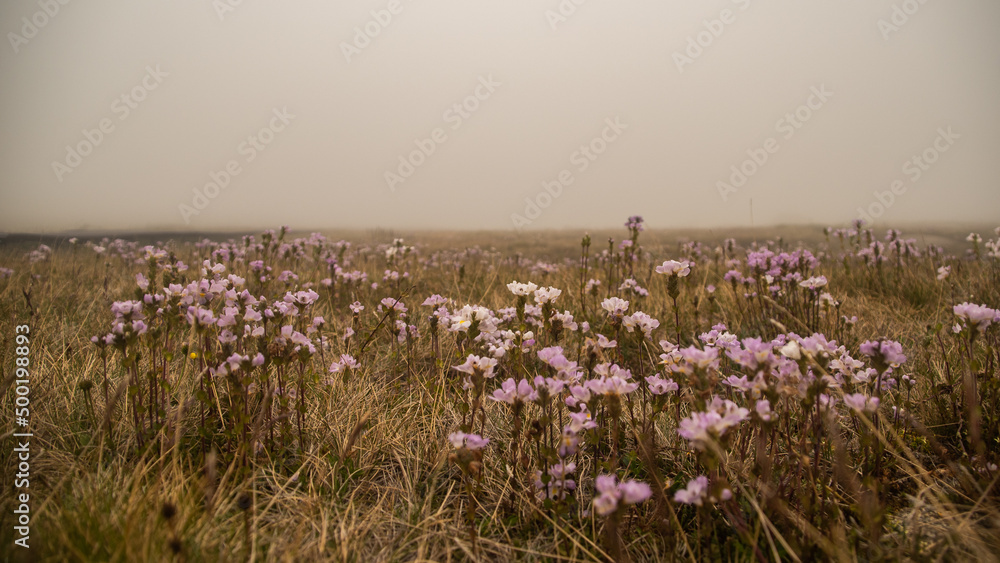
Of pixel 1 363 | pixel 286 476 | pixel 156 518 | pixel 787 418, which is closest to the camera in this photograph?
pixel 156 518

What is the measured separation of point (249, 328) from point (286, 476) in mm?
876

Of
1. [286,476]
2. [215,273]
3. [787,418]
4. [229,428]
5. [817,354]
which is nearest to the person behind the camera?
[817,354]

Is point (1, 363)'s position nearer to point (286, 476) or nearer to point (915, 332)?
point (286, 476)

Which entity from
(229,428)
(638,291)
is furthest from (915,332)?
(229,428)

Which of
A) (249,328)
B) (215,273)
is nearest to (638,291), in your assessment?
(249,328)

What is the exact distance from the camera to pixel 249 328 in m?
2.62

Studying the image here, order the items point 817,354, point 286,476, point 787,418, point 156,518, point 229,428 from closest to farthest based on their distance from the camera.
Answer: point 156,518 → point 817,354 → point 787,418 → point 286,476 → point 229,428

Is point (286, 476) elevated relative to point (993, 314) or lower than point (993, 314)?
lower

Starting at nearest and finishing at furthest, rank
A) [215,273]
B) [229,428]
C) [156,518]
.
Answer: [156,518]
[229,428]
[215,273]

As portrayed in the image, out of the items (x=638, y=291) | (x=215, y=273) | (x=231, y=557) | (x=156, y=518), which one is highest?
(x=215, y=273)

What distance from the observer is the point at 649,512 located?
2121mm

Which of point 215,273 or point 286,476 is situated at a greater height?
point 215,273

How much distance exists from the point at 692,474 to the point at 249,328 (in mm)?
2546

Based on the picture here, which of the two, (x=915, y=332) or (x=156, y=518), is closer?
(x=156, y=518)
